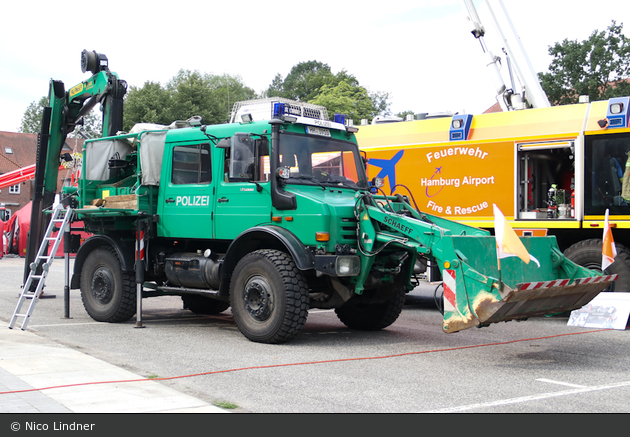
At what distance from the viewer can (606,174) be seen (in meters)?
11.1

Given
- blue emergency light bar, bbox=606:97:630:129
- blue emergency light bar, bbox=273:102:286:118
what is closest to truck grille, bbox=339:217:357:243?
blue emergency light bar, bbox=273:102:286:118

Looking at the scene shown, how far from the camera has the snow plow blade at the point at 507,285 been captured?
7.09 metres

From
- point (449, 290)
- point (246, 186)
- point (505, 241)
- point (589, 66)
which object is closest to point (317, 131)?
point (246, 186)

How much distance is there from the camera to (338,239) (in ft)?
27.8

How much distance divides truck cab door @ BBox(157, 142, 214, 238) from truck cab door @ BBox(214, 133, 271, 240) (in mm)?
406

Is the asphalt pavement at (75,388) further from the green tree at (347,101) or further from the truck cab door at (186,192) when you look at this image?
the green tree at (347,101)

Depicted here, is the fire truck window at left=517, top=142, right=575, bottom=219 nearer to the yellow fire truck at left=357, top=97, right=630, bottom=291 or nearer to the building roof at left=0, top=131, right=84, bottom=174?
the yellow fire truck at left=357, top=97, right=630, bottom=291

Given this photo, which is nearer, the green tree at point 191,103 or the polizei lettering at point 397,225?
the polizei lettering at point 397,225

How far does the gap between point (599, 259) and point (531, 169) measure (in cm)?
211

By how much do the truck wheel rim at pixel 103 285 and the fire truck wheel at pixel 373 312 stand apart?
11.8 feet

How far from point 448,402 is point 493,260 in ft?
8.39

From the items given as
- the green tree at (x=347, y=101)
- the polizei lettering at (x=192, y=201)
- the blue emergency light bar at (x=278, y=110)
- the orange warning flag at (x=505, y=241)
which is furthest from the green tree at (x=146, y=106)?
the orange warning flag at (x=505, y=241)

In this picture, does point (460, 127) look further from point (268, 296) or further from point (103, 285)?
point (103, 285)
